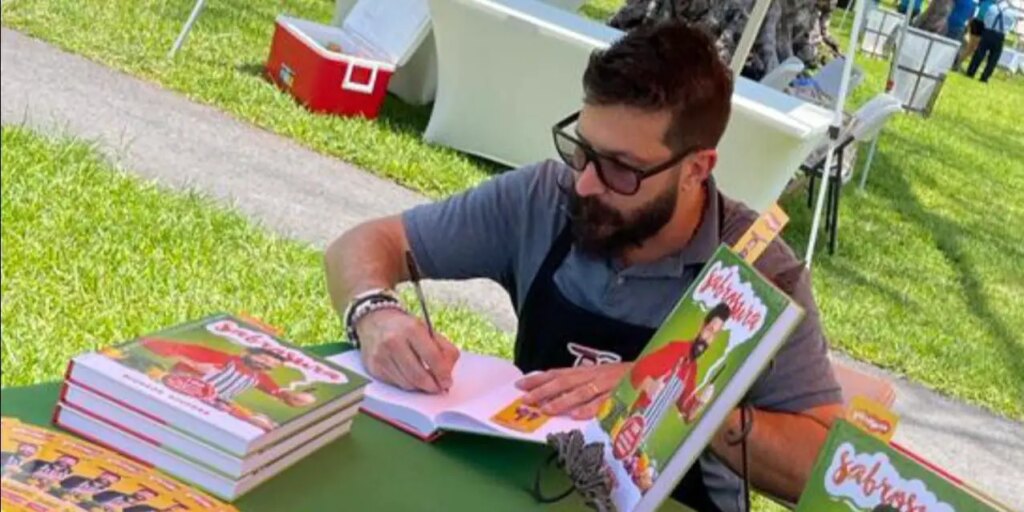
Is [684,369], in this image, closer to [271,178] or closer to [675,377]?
[675,377]

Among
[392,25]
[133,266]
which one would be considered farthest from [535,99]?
[133,266]

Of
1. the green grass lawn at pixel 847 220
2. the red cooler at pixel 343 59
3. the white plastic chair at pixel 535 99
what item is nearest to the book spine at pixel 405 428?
the green grass lawn at pixel 847 220

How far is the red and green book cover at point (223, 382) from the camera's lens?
1.36 m

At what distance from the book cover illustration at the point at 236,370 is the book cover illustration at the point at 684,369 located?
31 centimetres

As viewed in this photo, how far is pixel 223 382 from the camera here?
1.45m

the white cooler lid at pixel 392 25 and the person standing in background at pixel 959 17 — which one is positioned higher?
the white cooler lid at pixel 392 25

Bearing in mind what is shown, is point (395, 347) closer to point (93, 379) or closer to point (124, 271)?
point (93, 379)

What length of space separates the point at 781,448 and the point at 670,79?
539 mm

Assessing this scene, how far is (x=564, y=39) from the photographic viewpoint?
5.55 meters

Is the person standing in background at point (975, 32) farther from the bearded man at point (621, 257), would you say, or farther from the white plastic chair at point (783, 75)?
the bearded man at point (621, 257)

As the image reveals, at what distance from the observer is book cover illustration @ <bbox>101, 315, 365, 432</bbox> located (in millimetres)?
1406

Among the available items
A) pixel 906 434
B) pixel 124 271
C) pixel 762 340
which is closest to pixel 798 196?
pixel 906 434

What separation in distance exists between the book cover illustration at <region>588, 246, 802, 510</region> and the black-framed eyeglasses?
0.36 metres

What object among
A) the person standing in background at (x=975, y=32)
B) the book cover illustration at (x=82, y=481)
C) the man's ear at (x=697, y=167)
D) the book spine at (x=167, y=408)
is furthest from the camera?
the person standing in background at (x=975, y=32)
